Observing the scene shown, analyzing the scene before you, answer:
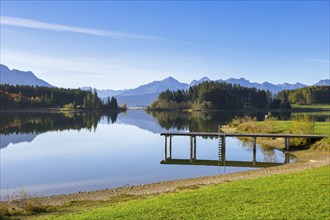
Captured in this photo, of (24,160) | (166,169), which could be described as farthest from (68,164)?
(166,169)

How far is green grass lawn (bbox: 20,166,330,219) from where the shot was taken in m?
12.6

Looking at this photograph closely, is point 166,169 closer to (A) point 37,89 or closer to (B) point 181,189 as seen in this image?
(B) point 181,189

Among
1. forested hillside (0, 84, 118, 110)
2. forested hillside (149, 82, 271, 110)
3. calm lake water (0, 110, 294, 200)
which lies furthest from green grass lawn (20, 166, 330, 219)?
forested hillside (0, 84, 118, 110)

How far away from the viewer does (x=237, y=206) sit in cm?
1378

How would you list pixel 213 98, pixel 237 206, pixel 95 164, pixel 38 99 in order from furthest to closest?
pixel 213 98 < pixel 38 99 < pixel 95 164 < pixel 237 206

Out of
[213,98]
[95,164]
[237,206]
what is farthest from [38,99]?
[237,206]

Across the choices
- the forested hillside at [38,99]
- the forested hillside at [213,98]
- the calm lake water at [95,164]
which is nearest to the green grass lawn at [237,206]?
the calm lake water at [95,164]

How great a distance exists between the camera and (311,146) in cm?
4084

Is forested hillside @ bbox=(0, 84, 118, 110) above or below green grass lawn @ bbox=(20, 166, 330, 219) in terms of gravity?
above

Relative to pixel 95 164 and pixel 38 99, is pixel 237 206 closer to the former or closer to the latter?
pixel 95 164

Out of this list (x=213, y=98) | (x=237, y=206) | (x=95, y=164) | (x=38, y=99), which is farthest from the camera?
(x=213, y=98)

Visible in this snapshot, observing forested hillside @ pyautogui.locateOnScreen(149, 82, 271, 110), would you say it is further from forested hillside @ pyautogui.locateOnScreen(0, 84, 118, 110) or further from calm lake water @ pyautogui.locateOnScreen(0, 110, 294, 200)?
calm lake water @ pyautogui.locateOnScreen(0, 110, 294, 200)

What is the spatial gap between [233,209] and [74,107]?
185610mm

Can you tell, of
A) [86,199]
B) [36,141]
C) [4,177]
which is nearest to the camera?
[86,199]
